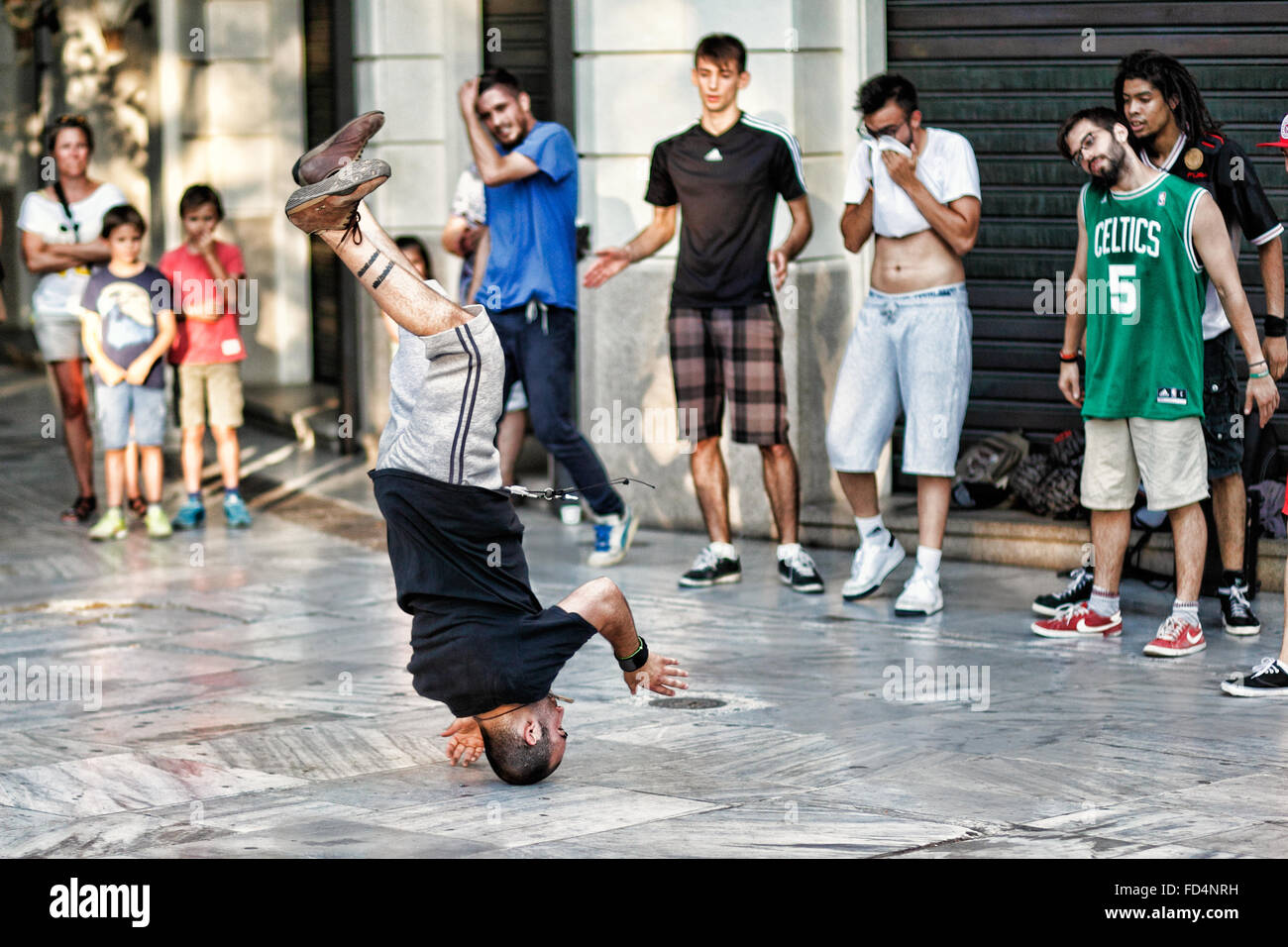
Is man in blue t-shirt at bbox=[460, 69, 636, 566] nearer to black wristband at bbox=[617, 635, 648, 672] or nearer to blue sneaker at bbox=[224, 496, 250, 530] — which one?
blue sneaker at bbox=[224, 496, 250, 530]

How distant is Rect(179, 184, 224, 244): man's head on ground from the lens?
1032 cm

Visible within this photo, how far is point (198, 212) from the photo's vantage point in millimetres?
10320

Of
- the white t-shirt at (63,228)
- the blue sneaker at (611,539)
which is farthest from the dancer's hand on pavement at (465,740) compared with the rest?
the white t-shirt at (63,228)

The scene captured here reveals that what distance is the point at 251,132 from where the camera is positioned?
52.1 ft

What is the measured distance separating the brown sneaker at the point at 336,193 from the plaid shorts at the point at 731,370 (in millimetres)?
4114

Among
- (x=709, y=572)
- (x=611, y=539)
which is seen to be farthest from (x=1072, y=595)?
(x=611, y=539)

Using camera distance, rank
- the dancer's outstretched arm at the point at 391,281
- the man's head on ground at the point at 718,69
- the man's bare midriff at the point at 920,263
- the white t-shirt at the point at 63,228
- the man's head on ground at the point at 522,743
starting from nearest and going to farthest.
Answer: the dancer's outstretched arm at the point at 391,281
the man's head on ground at the point at 522,743
the man's bare midriff at the point at 920,263
the man's head on ground at the point at 718,69
the white t-shirt at the point at 63,228

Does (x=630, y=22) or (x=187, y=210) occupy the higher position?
(x=630, y=22)

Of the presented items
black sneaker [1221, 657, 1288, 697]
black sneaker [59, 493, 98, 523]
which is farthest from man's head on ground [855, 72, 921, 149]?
black sneaker [59, 493, 98, 523]

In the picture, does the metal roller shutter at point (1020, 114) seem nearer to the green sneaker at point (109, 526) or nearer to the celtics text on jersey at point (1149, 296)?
Answer: the celtics text on jersey at point (1149, 296)

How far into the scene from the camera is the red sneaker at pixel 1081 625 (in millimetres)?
7664
